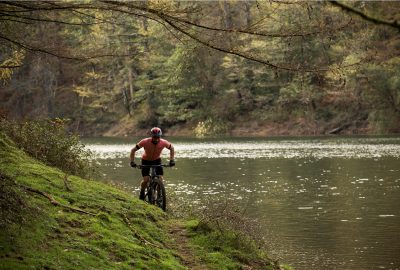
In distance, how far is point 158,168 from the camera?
47.2ft

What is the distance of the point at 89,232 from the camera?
1041cm

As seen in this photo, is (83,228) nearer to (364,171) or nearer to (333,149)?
(364,171)

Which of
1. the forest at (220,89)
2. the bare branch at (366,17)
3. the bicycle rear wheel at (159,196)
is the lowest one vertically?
the bicycle rear wheel at (159,196)

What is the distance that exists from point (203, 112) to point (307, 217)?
191ft

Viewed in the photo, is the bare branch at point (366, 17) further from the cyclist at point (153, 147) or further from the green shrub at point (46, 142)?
the green shrub at point (46, 142)

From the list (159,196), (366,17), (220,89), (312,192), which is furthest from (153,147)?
(220,89)

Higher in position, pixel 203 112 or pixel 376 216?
pixel 203 112

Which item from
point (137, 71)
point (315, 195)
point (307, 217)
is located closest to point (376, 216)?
point (307, 217)

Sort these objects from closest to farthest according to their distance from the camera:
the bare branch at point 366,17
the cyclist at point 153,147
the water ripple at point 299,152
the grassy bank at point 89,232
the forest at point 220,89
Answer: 1. the bare branch at point 366,17
2. the grassy bank at point 89,232
3. the cyclist at point 153,147
4. the water ripple at point 299,152
5. the forest at point 220,89

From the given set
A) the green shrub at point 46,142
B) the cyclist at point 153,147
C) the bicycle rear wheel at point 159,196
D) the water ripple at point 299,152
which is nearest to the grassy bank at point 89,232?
the bicycle rear wheel at point 159,196

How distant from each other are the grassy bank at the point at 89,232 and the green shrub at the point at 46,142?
184 cm

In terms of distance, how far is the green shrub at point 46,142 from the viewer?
56.5ft

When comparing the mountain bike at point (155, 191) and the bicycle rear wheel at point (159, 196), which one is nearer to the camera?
the mountain bike at point (155, 191)

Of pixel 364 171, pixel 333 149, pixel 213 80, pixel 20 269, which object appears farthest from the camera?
pixel 213 80
